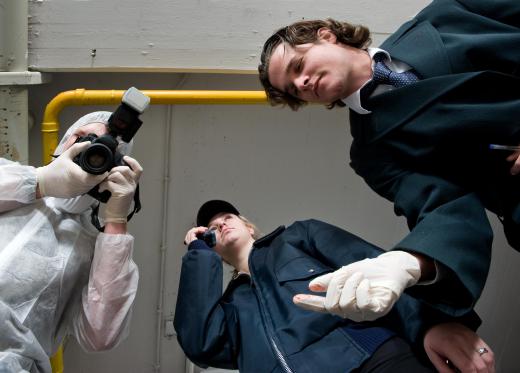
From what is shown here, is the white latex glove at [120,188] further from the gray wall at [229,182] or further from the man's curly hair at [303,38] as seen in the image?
the gray wall at [229,182]

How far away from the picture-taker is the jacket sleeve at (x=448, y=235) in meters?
0.89

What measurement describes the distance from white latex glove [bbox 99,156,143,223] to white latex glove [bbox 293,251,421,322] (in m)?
0.52

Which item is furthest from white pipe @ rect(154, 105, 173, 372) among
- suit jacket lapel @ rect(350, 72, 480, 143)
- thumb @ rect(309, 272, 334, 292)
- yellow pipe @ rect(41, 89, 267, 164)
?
thumb @ rect(309, 272, 334, 292)

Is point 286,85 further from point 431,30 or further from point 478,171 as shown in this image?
point 478,171

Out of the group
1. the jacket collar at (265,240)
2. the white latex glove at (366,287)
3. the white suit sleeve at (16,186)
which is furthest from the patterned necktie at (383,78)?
the white suit sleeve at (16,186)

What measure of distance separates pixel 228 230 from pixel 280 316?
0.36 metres

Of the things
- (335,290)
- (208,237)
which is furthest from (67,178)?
(335,290)

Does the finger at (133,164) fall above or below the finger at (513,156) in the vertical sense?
below

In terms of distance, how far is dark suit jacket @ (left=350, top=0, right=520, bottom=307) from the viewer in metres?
1.00

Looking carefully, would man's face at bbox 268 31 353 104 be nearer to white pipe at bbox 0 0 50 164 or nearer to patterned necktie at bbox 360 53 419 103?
patterned necktie at bbox 360 53 419 103

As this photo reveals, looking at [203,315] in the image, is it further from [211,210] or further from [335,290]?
[335,290]

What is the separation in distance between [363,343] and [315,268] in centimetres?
23

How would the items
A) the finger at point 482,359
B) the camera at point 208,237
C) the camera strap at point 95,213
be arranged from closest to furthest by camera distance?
the finger at point 482,359 < the camera strap at point 95,213 < the camera at point 208,237

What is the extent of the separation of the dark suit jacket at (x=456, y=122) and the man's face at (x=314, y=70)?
0.08 metres
